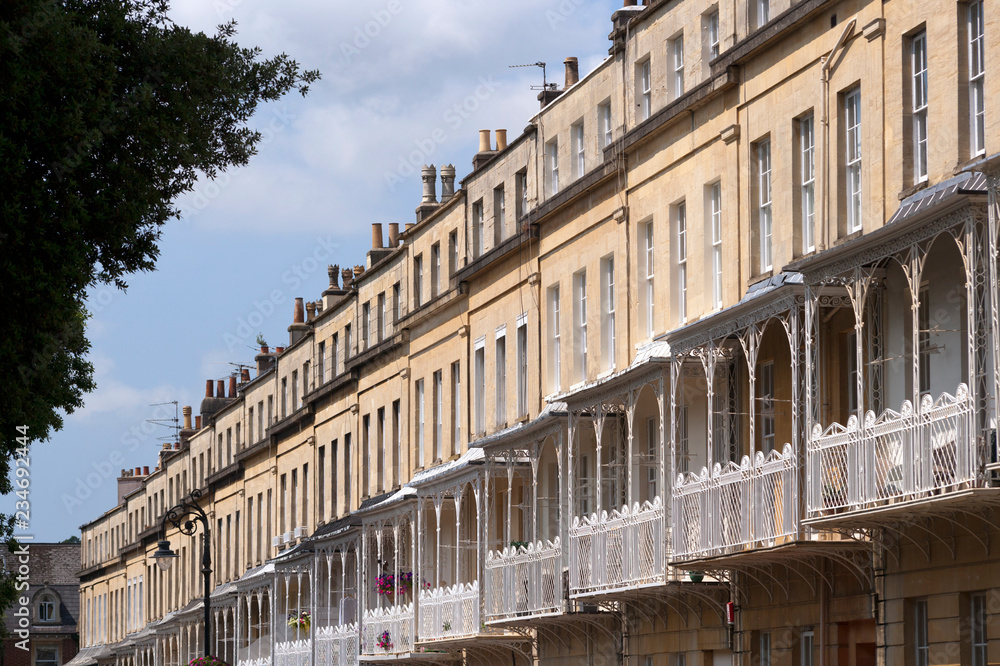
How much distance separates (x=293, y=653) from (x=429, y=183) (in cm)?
1330

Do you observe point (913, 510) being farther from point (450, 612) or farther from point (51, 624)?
point (51, 624)

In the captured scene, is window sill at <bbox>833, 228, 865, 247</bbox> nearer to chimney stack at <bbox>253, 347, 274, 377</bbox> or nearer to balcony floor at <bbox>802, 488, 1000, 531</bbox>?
balcony floor at <bbox>802, 488, 1000, 531</bbox>

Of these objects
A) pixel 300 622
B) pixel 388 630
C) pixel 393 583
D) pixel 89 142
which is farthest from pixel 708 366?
pixel 300 622

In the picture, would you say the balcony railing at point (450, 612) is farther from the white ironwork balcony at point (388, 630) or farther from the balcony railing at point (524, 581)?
the white ironwork balcony at point (388, 630)

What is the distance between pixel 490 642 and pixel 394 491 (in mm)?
10107

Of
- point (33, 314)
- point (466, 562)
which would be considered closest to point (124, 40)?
point (33, 314)

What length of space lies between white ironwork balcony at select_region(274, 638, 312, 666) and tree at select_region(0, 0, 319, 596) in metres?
28.9

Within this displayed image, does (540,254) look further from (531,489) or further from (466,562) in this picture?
(466,562)

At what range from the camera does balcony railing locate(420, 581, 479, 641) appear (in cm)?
3153

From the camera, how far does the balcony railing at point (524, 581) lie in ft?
91.6

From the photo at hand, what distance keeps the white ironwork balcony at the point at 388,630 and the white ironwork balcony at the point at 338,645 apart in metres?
1.16

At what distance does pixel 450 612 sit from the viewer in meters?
32.7

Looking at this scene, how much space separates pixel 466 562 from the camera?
35531mm

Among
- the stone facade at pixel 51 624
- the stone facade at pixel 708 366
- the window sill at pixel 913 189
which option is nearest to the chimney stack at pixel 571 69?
the stone facade at pixel 708 366
